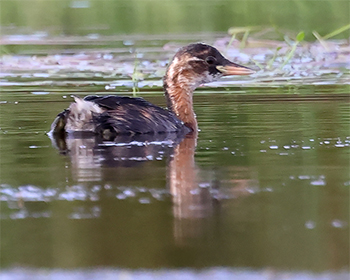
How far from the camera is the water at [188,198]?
4531mm

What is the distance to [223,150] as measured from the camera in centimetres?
793

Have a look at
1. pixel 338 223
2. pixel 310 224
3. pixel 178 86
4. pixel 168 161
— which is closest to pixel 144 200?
pixel 310 224

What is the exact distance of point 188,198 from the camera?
19.4 ft

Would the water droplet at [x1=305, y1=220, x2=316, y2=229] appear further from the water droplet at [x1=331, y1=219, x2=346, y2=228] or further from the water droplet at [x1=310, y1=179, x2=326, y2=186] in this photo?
the water droplet at [x1=310, y1=179, x2=326, y2=186]

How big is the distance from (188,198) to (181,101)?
13.9ft

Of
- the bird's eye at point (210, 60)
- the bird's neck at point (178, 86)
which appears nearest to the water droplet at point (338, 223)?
the bird's neck at point (178, 86)

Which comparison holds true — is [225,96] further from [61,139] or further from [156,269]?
[156,269]

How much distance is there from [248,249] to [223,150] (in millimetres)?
3285

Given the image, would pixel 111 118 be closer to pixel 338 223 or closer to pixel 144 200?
pixel 144 200

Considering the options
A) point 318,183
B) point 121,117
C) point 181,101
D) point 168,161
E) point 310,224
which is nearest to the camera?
point 310,224

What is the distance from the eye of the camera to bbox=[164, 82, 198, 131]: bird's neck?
993 centimetres

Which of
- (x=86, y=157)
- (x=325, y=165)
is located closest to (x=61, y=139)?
(x=86, y=157)

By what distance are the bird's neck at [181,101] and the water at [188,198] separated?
208 mm

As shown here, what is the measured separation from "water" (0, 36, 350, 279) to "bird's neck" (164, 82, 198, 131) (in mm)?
208
